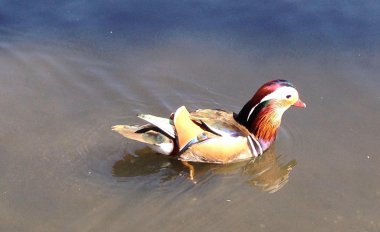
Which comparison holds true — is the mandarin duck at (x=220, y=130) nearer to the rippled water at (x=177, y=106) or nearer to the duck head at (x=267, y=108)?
the duck head at (x=267, y=108)

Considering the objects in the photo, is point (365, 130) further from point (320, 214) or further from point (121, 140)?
point (121, 140)

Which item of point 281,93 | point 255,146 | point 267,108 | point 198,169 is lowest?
point 198,169

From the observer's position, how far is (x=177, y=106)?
221 inches

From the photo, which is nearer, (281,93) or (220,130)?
(220,130)

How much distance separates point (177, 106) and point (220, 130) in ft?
2.71

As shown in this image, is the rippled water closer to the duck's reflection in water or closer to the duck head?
the duck's reflection in water

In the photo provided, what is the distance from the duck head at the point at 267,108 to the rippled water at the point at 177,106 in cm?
21

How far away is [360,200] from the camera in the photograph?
15.2ft

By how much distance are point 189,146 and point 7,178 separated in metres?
1.37

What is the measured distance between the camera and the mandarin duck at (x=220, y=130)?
15.8ft

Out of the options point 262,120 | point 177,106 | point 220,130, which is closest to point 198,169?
point 220,130

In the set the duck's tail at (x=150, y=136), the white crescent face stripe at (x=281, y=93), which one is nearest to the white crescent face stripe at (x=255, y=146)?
the white crescent face stripe at (x=281, y=93)

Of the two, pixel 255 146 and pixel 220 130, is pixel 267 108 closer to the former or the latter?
pixel 255 146

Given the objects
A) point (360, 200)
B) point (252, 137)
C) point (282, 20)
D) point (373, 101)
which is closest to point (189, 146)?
point (252, 137)
